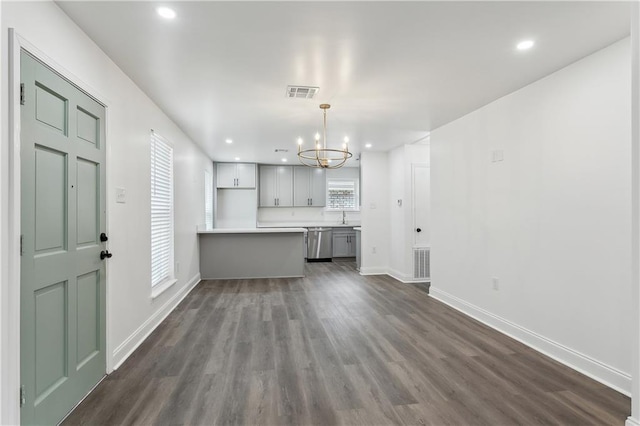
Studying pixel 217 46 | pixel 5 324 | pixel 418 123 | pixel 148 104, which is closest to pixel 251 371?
pixel 5 324

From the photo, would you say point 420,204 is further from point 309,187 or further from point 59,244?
point 59,244

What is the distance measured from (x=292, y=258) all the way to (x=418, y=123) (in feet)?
10.7

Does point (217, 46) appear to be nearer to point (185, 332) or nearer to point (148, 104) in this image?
point (148, 104)

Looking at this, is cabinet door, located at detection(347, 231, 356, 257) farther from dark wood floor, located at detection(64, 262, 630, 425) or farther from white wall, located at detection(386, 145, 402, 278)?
dark wood floor, located at detection(64, 262, 630, 425)

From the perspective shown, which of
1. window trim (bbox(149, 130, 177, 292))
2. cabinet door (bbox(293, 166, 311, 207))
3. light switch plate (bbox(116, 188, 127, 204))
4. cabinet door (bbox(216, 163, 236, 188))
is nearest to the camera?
light switch plate (bbox(116, 188, 127, 204))

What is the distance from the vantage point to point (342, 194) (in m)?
8.62

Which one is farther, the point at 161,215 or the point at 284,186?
the point at 284,186

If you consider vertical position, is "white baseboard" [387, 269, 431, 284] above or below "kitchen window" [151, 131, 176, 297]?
below

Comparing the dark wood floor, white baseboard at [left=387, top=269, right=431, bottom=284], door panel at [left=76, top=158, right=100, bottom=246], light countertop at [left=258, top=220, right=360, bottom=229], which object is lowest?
the dark wood floor

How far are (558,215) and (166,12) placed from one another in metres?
3.28

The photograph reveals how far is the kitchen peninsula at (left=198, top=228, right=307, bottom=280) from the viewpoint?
5.70m

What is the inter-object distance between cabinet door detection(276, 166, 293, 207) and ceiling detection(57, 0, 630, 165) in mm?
4285

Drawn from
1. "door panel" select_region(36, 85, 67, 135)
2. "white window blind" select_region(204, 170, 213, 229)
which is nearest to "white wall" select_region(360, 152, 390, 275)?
"white window blind" select_region(204, 170, 213, 229)

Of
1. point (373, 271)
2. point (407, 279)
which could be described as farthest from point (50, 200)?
point (373, 271)
